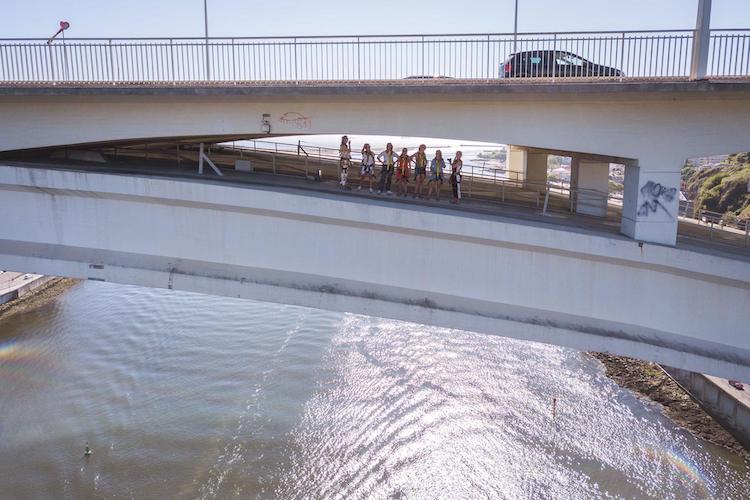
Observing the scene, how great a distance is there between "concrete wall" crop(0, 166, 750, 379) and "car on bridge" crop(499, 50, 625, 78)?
3440 millimetres

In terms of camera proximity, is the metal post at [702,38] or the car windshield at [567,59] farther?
the car windshield at [567,59]

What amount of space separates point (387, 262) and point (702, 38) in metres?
7.16

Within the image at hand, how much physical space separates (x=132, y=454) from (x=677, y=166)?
554 inches

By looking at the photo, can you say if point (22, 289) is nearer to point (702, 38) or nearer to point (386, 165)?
point (386, 165)

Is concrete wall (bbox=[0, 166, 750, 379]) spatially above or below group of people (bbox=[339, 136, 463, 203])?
below

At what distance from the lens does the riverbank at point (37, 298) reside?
28.1m

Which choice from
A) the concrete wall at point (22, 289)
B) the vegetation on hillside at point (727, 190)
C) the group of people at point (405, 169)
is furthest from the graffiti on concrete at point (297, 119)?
the vegetation on hillside at point (727, 190)

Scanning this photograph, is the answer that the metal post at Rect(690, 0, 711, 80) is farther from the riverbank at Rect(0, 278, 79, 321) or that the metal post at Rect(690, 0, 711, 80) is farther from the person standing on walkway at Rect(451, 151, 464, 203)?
the riverbank at Rect(0, 278, 79, 321)

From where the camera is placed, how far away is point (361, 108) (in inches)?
503

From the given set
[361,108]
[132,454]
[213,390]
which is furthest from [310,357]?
[361,108]

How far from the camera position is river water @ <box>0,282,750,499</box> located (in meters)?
14.9

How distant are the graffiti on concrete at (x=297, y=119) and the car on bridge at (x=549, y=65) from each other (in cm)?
431

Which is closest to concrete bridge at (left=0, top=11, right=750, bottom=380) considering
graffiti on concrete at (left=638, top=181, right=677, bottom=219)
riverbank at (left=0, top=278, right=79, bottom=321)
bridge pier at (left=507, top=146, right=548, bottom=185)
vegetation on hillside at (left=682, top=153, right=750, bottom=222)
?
graffiti on concrete at (left=638, top=181, right=677, bottom=219)

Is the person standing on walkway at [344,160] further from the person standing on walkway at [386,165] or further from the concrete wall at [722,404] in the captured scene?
the concrete wall at [722,404]
